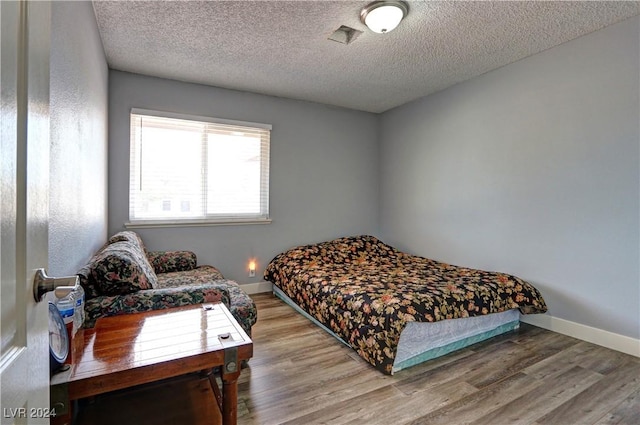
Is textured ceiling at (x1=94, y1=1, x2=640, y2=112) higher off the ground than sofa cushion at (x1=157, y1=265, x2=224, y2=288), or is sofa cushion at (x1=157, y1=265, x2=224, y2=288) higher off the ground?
textured ceiling at (x1=94, y1=1, x2=640, y2=112)

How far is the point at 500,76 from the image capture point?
3.18 meters

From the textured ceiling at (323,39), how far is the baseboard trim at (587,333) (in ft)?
8.01

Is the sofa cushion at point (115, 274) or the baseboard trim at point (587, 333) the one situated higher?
the sofa cushion at point (115, 274)

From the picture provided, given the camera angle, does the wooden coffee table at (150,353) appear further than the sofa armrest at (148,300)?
No

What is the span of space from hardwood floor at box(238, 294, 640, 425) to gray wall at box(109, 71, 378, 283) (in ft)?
5.07

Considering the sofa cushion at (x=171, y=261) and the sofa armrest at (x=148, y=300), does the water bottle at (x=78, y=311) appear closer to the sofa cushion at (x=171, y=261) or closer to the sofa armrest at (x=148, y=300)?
the sofa armrest at (x=148, y=300)

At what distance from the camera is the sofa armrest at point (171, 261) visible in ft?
10.1

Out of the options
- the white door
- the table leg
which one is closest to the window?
the table leg

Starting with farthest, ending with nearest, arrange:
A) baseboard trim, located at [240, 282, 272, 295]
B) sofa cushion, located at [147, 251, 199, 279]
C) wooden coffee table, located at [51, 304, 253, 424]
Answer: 1. baseboard trim, located at [240, 282, 272, 295]
2. sofa cushion, located at [147, 251, 199, 279]
3. wooden coffee table, located at [51, 304, 253, 424]

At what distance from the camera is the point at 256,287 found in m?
3.87

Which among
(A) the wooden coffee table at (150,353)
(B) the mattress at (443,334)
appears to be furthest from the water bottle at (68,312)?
(B) the mattress at (443,334)

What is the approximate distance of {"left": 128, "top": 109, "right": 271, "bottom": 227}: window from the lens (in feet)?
10.9

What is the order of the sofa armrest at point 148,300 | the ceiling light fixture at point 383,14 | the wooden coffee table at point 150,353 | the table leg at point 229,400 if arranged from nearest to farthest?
the wooden coffee table at point 150,353, the table leg at point 229,400, the sofa armrest at point 148,300, the ceiling light fixture at point 383,14

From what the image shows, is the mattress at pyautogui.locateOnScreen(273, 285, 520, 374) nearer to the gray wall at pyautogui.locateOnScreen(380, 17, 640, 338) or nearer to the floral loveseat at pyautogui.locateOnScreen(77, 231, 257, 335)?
the gray wall at pyautogui.locateOnScreen(380, 17, 640, 338)
